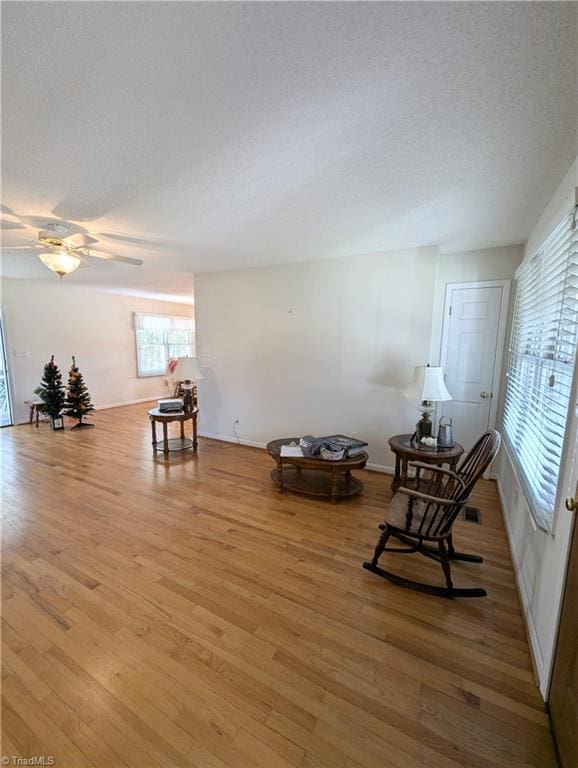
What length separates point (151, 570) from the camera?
2.03 meters

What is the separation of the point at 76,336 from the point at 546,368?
7.27 meters

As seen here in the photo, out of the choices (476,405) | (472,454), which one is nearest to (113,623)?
(472,454)

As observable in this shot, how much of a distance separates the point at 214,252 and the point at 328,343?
1681 mm

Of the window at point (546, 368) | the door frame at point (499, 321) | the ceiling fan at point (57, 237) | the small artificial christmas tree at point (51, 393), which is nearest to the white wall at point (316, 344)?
the door frame at point (499, 321)

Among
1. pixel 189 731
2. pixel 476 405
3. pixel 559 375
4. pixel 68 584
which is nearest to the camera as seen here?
pixel 189 731

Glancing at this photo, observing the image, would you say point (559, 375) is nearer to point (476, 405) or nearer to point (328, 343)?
point (476, 405)

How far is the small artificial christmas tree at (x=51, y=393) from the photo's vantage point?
521 centimetres

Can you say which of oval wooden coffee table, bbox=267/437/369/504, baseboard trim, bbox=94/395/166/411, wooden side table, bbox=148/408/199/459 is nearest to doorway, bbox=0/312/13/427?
baseboard trim, bbox=94/395/166/411

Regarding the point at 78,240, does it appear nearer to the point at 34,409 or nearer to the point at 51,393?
the point at 51,393

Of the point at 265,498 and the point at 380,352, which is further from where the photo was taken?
the point at 380,352

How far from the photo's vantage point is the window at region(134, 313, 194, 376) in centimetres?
739

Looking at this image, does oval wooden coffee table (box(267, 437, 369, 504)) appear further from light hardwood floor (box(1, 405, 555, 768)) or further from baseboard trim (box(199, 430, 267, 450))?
baseboard trim (box(199, 430, 267, 450))

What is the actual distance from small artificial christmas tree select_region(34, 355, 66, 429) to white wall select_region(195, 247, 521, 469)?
266cm

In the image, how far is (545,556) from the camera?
1.50m
